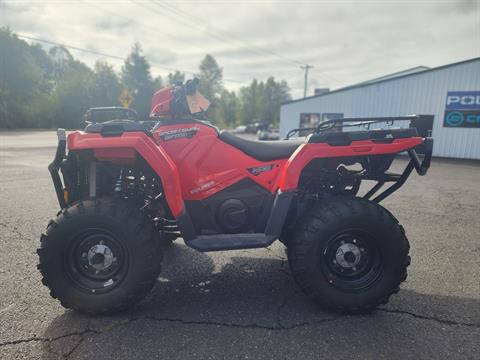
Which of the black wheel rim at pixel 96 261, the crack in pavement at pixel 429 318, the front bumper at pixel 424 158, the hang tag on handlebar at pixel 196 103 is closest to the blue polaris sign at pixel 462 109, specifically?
the front bumper at pixel 424 158

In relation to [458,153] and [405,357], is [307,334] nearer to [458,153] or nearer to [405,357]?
[405,357]

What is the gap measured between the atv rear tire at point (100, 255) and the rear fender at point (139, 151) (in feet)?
0.98

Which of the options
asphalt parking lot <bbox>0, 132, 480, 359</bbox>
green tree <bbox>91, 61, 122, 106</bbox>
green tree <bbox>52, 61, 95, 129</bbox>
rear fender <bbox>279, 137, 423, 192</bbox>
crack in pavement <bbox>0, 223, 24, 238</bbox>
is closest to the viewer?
asphalt parking lot <bbox>0, 132, 480, 359</bbox>

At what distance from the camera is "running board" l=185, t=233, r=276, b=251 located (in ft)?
8.50

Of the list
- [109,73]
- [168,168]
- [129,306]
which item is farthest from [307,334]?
[109,73]

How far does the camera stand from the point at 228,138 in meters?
2.79

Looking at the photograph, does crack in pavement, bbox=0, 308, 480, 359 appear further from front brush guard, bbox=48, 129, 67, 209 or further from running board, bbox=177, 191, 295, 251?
front brush guard, bbox=48, 129, 67, 209

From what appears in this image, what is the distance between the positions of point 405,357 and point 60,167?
2956mm

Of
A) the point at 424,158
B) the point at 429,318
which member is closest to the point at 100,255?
the point at 429,318

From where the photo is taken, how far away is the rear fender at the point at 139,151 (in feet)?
8.05

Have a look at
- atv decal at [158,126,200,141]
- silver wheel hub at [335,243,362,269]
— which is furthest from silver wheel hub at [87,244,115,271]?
silver wheel hub at [335,243,362,269]

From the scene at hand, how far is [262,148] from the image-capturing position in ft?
9.27

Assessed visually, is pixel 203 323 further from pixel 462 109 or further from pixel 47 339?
pixel 462 109

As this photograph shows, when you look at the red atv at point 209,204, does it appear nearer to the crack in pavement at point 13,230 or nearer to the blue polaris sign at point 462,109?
the crack in pavement at point 13,230
